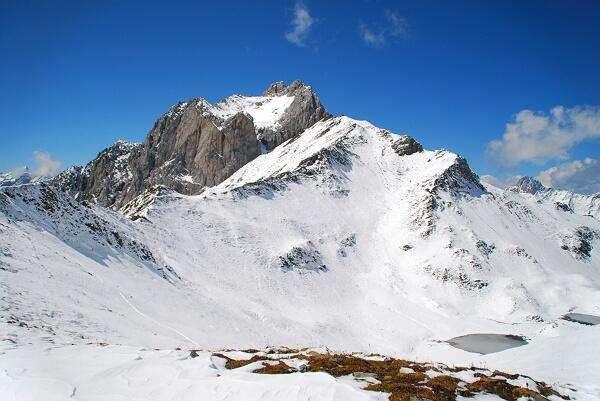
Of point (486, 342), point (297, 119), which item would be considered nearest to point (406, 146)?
point (297, 119)

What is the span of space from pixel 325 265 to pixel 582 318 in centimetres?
3679

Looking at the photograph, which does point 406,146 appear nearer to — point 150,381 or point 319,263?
point 319,263

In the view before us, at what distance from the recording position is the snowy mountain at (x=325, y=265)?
2944 cm

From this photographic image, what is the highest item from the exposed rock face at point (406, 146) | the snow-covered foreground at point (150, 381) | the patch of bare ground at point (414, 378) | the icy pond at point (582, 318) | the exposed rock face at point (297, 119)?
the exposed rock face at point (297, 119)

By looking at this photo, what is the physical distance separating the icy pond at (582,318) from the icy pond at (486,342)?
46.1ft

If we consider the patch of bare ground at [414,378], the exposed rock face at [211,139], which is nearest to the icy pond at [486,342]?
the patch of bare ground at [414,378]

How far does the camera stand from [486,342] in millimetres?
54812

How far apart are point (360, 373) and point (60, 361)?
10.9 m

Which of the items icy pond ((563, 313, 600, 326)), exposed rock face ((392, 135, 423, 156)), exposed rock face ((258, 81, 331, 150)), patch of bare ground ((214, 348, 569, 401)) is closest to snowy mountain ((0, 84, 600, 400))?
exposed rock face ((392, 135, 423, 156))

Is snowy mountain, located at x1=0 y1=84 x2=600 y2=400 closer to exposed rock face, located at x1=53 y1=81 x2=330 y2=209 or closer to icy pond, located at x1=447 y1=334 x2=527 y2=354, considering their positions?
icy pond, located at x1=447 y1=334 x2=527 y2=354

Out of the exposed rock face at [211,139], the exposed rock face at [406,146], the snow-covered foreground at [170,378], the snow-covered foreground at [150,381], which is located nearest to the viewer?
the snow-covered foreground at [150,381]

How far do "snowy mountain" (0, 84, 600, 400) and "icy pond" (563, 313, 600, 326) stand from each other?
139cm

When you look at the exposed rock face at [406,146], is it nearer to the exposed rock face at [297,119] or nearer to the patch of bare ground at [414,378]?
the exposed rock face at [297,119]

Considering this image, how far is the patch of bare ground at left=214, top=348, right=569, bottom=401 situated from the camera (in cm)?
1405
